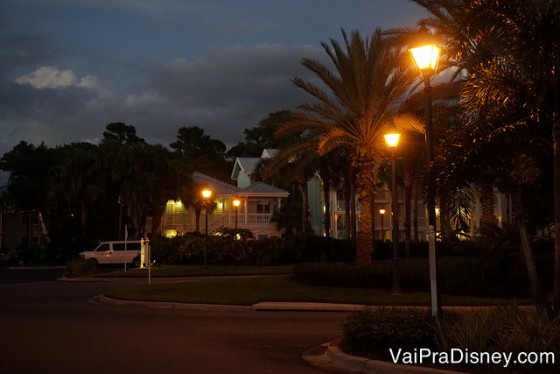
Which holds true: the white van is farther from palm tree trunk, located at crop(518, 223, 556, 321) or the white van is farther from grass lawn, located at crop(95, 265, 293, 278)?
palm tree trunk, located at crop(518, 223, 556, 321)

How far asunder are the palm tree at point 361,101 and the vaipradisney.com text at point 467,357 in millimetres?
16915

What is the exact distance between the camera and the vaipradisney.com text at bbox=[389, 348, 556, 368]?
29.2 feet

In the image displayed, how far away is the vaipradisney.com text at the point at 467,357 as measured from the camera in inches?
351

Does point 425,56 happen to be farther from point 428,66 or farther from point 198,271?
point 198,271

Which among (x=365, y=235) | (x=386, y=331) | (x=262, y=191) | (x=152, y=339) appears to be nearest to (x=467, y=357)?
(x=386, y=331)

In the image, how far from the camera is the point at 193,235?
136 ft

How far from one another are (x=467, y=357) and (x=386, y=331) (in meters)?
1.58

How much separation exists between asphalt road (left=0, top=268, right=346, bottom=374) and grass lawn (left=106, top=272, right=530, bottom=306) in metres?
1.94

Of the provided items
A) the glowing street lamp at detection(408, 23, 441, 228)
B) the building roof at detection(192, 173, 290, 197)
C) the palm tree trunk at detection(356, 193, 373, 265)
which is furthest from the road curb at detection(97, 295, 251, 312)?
the building roof at detection(192, 173, 290, 197)

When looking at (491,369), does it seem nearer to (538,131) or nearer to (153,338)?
(538,131)

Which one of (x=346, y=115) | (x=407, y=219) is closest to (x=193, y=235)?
(x=407, y=219)

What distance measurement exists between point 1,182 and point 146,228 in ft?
61.3

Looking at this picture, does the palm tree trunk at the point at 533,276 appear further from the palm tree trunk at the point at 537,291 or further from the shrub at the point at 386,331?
the shrub at the point at 386,331

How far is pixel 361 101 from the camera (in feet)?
86.7
